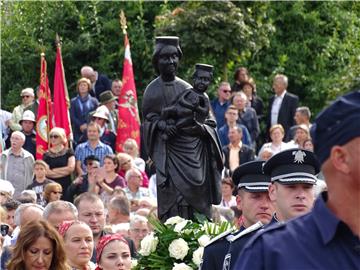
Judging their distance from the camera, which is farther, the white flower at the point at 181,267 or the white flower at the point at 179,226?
the white flower at the point at 179,226

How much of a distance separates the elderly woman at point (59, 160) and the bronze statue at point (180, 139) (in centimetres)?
659

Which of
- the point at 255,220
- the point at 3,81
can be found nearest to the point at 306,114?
the point at 3,81

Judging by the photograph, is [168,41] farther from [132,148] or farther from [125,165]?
[132,148]

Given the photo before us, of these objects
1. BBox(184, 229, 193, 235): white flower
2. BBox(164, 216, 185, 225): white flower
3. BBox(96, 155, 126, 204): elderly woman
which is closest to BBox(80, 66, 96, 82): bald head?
BBox(96, 155, 126, 204): elderly woman

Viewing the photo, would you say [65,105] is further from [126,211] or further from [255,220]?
[255,220]

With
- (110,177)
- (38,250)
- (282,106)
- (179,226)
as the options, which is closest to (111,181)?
(110,177)

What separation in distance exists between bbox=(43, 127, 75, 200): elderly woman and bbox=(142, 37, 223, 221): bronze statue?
21.6ft

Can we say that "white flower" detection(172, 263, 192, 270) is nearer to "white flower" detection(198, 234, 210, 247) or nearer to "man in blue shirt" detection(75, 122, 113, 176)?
"white flower" detection(198, 234, 210, 247)

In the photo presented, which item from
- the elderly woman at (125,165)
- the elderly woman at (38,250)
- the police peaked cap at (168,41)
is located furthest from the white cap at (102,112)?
the elderly woman at (38,250)

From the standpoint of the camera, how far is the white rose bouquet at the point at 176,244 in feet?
29.9

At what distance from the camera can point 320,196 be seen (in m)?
3.82

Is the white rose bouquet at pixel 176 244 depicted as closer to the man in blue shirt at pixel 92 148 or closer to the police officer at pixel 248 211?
the police officer at pixel 248 211

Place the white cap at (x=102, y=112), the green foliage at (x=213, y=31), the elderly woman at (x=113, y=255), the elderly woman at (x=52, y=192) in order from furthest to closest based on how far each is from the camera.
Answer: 1. the green foliage at (x=213, y=31)
2. the white cap at (x=102, y=112)
3. the elderly woman at (x=52, y=192)
4. the elderly woman at (x=113, y=255)

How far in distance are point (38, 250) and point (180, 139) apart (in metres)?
2.69
